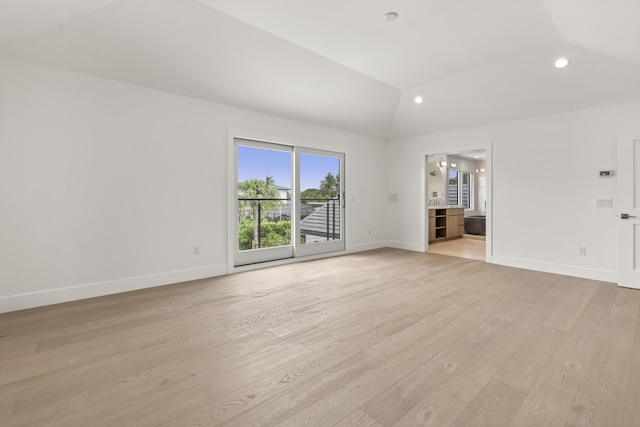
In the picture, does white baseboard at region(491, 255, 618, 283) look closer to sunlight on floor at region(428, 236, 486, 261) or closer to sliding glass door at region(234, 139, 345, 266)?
sunlight on floor at region(428, 236, 486, 261)

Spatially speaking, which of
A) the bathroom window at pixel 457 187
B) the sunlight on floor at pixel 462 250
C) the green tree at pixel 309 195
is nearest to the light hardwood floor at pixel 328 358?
the green tree at pixel 309 195

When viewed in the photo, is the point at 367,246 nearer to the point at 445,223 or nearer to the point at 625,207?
the point at 445,223

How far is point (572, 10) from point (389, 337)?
329cm

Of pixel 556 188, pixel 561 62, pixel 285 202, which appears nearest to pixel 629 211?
pixel 556 188

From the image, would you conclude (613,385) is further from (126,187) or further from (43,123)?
(43,123)

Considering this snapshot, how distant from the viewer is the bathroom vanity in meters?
7.98

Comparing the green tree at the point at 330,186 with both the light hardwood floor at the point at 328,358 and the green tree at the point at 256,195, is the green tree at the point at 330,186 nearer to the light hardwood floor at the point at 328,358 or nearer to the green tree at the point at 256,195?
the green tree at the point at 256,195

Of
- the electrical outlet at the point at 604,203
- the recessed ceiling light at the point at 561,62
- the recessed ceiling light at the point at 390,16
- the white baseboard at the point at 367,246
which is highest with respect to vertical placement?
the recessed ceiling light at the point at 390,16

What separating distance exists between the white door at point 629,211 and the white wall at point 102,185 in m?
5.12

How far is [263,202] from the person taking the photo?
4.98 meters

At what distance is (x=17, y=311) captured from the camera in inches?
119

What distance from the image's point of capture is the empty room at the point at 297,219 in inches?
71.9

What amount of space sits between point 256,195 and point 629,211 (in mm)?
5069

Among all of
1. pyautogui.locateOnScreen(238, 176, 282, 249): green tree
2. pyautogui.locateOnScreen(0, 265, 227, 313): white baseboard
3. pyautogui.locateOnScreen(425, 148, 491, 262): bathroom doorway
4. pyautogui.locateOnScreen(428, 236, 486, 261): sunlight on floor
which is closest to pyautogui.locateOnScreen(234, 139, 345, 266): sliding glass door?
pyautogui.locateOnScreen(238, 176, 282, 249): green tree
